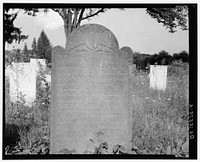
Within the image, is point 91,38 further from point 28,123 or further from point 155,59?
point 28,123

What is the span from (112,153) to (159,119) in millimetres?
1083

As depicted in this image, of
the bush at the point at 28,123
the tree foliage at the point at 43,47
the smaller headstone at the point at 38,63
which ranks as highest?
the tree foliage at the point at 43,47

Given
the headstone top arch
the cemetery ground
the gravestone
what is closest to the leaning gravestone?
the headstone top arch

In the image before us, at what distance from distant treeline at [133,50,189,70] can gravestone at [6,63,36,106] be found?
1.58 metres

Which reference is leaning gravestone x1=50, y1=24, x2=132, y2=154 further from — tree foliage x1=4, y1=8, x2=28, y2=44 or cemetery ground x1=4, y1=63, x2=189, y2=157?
tree foliage x1=4, y1=8, x2=28, y2=44

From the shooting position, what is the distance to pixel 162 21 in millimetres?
5641

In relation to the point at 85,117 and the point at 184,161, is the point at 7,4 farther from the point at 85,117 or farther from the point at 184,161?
the point at 184,161

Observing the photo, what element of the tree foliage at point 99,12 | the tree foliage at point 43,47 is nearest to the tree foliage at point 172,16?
the tree foliage at point 99,12

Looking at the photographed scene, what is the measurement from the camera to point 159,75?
5.48 m

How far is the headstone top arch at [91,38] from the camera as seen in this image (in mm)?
4555

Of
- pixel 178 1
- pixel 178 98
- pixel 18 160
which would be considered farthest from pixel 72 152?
pixel 178 1

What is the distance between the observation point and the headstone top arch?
4.55m

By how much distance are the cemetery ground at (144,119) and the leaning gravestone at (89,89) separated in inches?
21.1

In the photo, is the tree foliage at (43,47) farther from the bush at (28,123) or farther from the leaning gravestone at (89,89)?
the leaning gravestone at (89,89)
